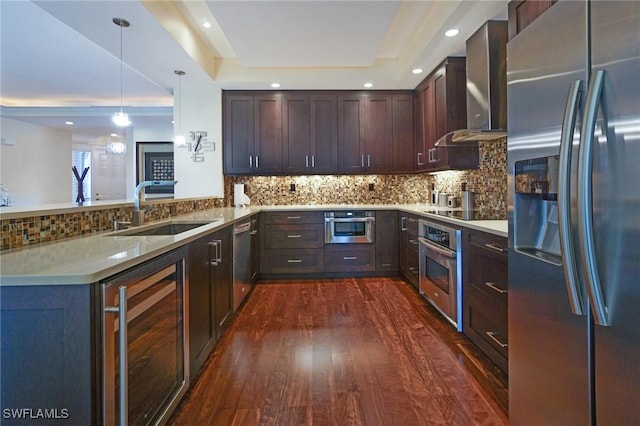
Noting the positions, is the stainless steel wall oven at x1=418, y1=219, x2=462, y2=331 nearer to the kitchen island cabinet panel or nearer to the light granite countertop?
the light granite countertop

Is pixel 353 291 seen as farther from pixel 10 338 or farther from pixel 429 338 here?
pixel 10 338

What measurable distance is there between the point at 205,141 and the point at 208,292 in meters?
2.98

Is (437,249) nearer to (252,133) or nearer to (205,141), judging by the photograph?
(252,133)

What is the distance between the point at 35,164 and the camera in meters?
7.55

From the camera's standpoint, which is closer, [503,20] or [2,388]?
[2,388]

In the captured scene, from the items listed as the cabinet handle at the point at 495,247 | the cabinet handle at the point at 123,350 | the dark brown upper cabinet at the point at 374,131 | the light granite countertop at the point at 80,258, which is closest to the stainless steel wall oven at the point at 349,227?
the dark brown upper cabinet at the point at 374,131

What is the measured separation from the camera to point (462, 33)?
3.06 meters

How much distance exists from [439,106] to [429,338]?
100.0 inches

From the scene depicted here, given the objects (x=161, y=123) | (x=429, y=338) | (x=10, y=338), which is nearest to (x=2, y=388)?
(x=10, y=338)

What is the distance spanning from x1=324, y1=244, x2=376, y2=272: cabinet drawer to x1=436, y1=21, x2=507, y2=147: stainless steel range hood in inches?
78.3

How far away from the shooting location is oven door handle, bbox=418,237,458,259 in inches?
108

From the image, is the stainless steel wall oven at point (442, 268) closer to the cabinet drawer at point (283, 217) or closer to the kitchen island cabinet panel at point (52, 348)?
the cabinet drawer at point (283, 217)

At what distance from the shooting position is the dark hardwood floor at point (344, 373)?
5.81ft

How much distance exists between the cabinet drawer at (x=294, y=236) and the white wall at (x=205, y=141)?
0.96 meters
